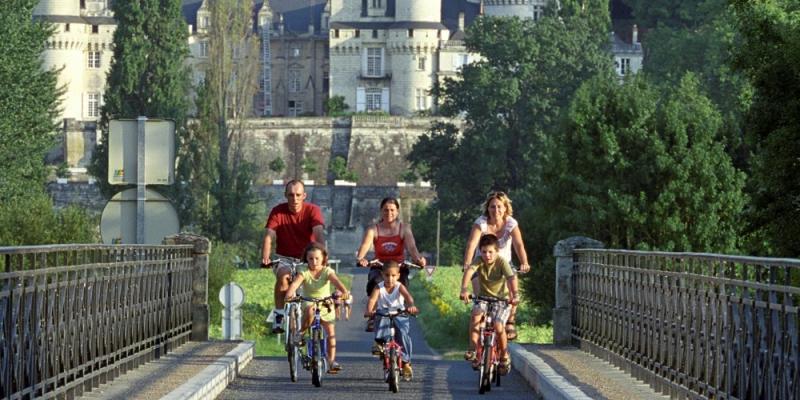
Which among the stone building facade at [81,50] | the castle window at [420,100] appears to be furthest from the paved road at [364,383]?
the castle window at [420,100]

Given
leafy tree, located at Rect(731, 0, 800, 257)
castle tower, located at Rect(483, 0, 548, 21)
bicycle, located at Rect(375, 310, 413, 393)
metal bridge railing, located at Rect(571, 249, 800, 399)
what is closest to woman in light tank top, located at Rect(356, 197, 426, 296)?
bicycle, located at Rect(375, 310, 413, 393)

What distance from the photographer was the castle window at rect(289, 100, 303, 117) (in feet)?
589

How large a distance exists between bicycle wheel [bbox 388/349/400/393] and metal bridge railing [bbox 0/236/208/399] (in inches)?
91.9

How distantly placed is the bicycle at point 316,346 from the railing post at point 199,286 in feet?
16.8

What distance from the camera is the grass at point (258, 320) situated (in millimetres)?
38094

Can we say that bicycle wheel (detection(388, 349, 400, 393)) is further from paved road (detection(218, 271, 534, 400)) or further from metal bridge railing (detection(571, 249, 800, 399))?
metal bridge railing (detection(571, 249, 800, 399))

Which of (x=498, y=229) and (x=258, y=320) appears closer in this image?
(x=498, y=229)

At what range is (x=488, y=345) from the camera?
18422 millimetres

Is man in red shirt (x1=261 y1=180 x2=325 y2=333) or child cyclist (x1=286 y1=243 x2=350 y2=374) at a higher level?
man in red shirt (x1=261 y1=180 x2=325 y2=333)

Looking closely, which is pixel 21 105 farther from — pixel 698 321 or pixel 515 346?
pixel 698 321

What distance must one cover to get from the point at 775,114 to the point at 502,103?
221 ft

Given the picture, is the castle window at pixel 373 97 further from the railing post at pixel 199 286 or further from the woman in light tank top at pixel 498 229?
the woman in light tank top at pixel 498 229

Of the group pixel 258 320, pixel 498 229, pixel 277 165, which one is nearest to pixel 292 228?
pixel 498 229

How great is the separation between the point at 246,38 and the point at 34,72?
2869cm
